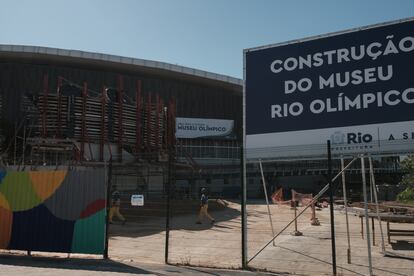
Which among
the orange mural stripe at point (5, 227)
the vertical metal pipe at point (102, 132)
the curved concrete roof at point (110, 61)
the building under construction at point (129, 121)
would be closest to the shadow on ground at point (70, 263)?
the orange mural stripe at point (5, 227)

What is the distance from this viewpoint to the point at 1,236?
42.1ft

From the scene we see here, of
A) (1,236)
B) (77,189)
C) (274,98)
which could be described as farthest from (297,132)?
(1,236)

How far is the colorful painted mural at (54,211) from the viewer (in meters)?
12.2

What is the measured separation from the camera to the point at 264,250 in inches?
503

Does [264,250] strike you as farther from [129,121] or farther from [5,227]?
[129,121]

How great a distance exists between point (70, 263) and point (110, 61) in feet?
185

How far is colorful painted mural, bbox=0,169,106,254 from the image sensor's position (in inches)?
479

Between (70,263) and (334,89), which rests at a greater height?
(334,89)

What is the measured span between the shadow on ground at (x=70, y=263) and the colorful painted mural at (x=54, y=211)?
278mm

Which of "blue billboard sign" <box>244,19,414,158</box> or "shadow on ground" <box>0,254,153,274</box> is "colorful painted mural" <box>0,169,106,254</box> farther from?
"blue billboard sign" <box>244,19,414,158</box>

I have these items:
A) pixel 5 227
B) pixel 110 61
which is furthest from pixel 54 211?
pixel 110 61

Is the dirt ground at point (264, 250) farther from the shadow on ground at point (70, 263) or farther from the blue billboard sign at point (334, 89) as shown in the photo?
the blue billboard sign at point (334, 89)

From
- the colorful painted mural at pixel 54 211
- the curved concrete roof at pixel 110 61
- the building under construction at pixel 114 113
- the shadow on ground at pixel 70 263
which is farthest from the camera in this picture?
the curved concrete roof at pixel 110 61

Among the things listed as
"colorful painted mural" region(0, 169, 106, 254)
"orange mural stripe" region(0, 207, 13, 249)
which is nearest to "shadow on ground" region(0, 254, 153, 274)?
"colorful painted mural" region(0, 169, 106, 254)
